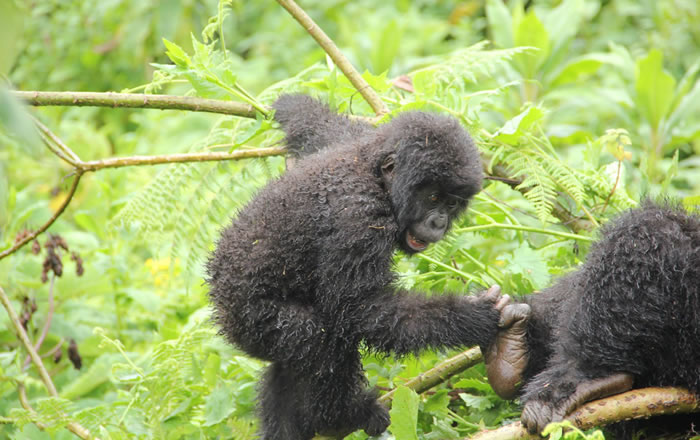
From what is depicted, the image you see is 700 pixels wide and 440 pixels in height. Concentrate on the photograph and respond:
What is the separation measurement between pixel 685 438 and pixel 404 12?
304 inches

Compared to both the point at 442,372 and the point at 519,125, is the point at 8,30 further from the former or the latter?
the point at 519,125

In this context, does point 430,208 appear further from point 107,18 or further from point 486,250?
point 107,18

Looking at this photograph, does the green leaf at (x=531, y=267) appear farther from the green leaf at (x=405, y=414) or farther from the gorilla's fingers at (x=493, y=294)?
the green leaf at (x=405, y=414)

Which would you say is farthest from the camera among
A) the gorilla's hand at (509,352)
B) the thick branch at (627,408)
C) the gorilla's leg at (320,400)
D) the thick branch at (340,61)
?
the thick branch at (340,61)

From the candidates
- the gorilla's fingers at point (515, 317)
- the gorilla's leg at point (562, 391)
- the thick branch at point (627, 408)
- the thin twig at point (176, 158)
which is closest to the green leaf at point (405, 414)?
the thick branch at point (627, 408)

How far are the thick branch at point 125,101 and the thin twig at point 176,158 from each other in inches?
8.2

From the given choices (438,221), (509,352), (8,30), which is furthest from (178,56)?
(8,30)

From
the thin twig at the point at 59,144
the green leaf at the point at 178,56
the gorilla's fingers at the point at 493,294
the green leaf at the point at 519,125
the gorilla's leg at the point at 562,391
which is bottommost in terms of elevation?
the gorilla's leg at the point at 562,391

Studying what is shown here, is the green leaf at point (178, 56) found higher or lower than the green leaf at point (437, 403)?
higher

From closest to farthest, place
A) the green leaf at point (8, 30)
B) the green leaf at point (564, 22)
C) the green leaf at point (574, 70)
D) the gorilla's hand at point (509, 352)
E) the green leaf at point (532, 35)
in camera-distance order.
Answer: the green leaf at point (8, 30) → the gorilla's hand at point (509, 352) → the green leaf at point (532, 35) → the green leaf at point (564, 22) → the green leaf at point (574, 70)

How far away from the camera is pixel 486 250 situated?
14.1ft

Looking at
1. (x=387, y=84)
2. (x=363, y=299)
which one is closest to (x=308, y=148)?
(x=387, y=84)

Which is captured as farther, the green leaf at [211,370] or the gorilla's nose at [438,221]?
the green leaf at [211,370]

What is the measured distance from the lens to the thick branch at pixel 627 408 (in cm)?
232
